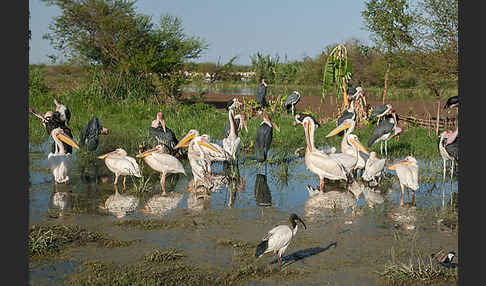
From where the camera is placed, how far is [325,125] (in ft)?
51.2

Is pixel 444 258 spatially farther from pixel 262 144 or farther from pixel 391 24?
pixel 391 24

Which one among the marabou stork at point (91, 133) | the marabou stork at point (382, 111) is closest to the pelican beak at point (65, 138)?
the marabou stork at point (91, 133)

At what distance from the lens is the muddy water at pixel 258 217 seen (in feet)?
17.3

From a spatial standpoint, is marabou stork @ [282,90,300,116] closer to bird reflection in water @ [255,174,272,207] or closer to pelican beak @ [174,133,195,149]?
pelican beak @ [174,133,195,149]

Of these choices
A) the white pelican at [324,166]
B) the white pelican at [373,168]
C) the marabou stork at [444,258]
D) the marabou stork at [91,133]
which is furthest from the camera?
the marabou stork at [91,133]

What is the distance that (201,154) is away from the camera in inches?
351

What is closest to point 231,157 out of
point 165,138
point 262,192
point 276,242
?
point 262,192

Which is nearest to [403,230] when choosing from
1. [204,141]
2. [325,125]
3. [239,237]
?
[239,237]

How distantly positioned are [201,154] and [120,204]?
1892mm

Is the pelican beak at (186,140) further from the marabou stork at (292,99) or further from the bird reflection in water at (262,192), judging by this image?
the marabou stork at (292,99)

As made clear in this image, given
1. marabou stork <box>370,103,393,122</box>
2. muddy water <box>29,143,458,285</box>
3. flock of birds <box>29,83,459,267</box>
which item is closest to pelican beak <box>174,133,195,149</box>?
flock of birds <box>29,83,459,267</box>

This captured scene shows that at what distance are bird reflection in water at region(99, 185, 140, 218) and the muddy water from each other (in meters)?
0.01

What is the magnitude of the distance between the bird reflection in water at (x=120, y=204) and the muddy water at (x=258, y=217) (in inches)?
0.5

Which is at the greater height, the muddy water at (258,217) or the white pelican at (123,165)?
the white pelican at (123,165)
